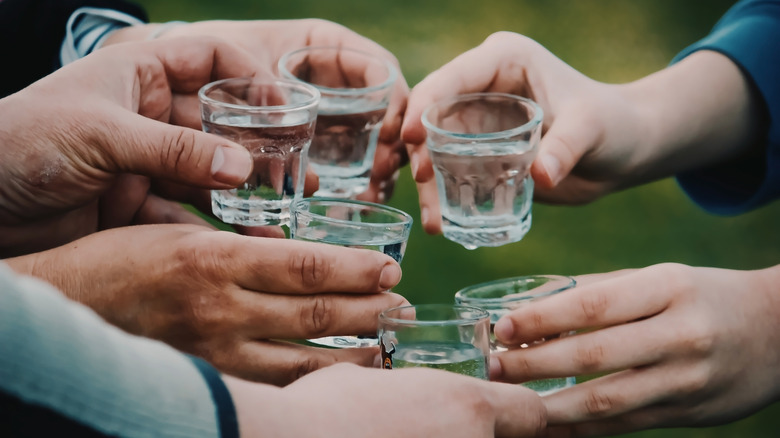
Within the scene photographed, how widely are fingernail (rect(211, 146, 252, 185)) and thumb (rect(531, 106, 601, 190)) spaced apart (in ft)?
1.98

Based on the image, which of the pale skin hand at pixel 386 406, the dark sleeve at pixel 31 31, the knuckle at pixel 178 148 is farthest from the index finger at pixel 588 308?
the dark sleeve at pixel 31 31

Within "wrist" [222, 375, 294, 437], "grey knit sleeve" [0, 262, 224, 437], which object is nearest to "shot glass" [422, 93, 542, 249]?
"wrist" [222, 375, 294, 437]

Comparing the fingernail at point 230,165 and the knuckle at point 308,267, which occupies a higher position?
the fingernail at point 230,165

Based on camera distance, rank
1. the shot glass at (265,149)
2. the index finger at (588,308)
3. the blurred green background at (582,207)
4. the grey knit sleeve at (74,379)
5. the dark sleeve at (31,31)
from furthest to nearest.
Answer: the blurred green background at (582,207) → the dark sleeve at (31,31) → the shot glass at (265,149) → the index finger at (588,308) → the grey knit sleeve at (74,379)

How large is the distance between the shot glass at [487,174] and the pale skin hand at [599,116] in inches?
3.3

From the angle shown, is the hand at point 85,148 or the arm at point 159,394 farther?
the hand at point 85,148

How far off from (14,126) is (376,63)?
890 mm

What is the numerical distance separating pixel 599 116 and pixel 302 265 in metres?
0.92

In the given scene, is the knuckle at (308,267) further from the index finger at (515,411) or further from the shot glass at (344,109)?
the shot glass at (344,109)

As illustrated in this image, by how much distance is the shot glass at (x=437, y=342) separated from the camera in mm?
1310

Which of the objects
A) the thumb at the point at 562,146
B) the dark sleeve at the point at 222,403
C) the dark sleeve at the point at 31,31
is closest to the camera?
the dark sleeve at the point at 222,403

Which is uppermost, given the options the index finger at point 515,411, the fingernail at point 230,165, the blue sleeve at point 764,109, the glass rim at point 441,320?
the fingernail at point 230,165

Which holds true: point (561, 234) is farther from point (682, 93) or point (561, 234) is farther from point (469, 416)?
point (469, 416)

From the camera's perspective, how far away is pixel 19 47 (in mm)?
2662
